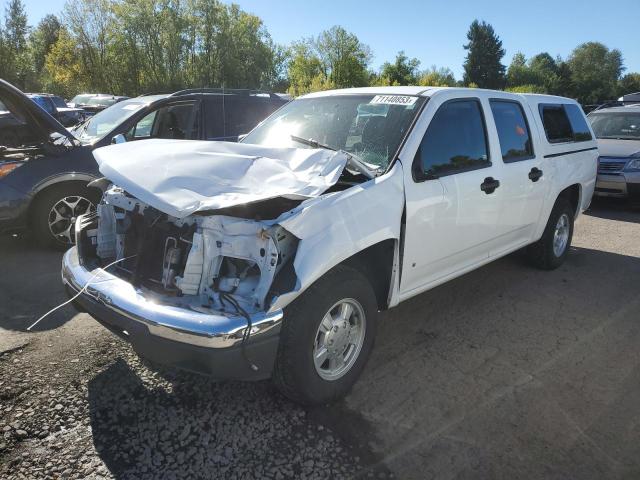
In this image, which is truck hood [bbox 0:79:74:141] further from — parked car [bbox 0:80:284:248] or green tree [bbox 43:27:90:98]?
green tree [bbox 43:27:90:98]

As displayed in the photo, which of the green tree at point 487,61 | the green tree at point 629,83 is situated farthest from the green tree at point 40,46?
the green tree at point 629,83

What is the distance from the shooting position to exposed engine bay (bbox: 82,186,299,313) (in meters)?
2.46

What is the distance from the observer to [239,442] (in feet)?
8.46

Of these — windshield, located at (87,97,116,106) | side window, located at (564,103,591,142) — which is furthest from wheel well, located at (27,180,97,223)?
windshield, located at (87,97,116,106)

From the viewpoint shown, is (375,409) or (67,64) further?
(67,64)

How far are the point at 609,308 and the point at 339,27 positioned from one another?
195 feet

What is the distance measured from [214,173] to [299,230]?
701 millimetres

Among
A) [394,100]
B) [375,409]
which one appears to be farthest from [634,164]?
[375,409]

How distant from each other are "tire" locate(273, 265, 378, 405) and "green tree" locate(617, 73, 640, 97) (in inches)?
3571

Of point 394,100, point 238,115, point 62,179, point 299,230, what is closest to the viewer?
point 299,230

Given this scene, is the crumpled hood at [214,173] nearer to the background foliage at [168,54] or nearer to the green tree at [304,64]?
the background foliage at [168,54]

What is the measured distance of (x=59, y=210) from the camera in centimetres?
546

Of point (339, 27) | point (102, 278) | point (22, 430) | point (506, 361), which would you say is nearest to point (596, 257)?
point (506, 361)

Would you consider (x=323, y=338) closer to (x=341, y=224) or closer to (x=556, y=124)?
(x=341, y=224)
